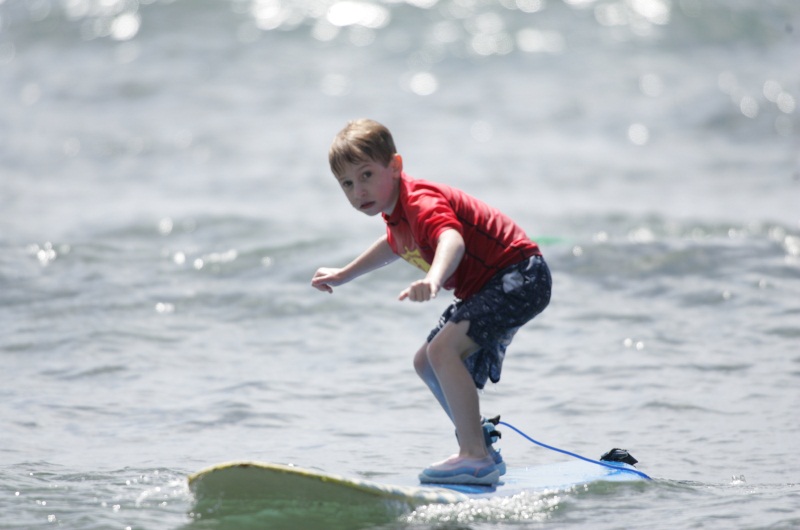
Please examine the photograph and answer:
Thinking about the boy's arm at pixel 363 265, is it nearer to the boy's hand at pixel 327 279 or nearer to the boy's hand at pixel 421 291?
the boy's hand at pixel 327 279

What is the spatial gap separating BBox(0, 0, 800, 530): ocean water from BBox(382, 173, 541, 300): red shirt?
0.97m

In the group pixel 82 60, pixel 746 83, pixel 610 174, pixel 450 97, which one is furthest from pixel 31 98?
pixel 746 83

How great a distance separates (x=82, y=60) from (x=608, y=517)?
1747cm

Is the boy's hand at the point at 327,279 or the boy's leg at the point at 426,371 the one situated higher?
the boy's hand at the point at 327,279

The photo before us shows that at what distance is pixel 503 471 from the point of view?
463cm

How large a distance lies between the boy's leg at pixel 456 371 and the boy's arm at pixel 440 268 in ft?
1.19

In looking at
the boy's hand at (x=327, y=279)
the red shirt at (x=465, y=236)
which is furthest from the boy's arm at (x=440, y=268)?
the boy's hand at (x=327, y=279)

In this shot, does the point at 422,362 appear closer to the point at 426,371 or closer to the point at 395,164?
the point at 426,371

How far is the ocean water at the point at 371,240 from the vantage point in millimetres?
5316

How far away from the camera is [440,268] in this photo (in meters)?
3.83

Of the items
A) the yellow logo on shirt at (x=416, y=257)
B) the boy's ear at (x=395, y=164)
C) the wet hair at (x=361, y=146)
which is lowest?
the yellow logo on shirt at (x=416, y=257)

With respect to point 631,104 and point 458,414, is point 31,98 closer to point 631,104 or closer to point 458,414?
point 631,104

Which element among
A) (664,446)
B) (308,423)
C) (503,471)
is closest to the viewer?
(503,471)

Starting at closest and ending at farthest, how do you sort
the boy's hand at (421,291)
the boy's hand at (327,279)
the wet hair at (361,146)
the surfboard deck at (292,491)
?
1. the boy's hand at (421,291)
2. the surfboard deck at (292,491)
3. the wet hair at (361,146)
4. the boy's hand at (327,279)
